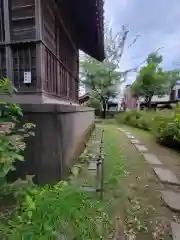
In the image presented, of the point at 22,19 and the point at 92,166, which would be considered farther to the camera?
the point at 92,166

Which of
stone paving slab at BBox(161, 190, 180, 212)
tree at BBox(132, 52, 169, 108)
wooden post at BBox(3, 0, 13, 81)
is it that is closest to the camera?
stone paving slab at BBox(161, 190, 180, 212)

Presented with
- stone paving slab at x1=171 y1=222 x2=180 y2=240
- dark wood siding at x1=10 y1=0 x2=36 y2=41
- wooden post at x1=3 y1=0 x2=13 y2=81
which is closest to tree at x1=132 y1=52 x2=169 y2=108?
dark wood siding at x1=10 y1=0 x2=36 y2=41

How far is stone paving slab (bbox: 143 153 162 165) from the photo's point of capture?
170 inches

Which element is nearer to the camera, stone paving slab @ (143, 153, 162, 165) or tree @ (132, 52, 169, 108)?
stone paving slab @ (143, 153, 162, 165)

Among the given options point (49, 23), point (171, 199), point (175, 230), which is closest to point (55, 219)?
point (175, 230)

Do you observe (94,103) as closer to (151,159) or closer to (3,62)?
(151,159)

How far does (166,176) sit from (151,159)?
1.12 meters

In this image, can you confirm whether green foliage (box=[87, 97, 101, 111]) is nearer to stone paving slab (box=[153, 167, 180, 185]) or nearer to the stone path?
the stone path

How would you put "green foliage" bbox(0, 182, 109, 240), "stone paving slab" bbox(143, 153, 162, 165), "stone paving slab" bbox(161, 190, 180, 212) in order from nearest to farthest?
"green foliage" bbox(0, 182, 109, 240) → "stone paving slab" bbox(161, 190, 180, 212) → "stone paving slab" bbox(143, 153, 162, 165)

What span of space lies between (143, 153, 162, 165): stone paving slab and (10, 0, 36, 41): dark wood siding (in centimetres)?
358

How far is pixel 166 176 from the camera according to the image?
3.45m

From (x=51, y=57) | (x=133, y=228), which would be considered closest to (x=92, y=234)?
(x=133, y=228)

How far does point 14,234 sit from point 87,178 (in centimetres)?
170

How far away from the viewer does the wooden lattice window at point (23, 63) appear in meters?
3.10
